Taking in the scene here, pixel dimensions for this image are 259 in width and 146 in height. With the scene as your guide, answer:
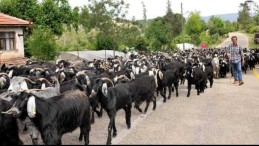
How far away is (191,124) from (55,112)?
4.28m

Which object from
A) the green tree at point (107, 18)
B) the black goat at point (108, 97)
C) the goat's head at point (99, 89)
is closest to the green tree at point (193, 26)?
the green tree at point (107, 18)

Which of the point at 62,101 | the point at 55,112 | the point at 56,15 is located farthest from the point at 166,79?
the point at 56,15

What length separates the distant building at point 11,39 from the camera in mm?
28297

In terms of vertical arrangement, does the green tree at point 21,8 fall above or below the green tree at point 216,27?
below

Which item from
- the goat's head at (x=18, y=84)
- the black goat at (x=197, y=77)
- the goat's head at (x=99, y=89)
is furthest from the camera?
the black goat at (x=197, y=77)

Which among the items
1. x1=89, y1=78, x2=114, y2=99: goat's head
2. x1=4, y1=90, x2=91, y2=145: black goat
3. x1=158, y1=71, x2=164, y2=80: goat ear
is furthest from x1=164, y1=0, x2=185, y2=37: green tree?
x1=4, y1=90, x2=91, y2=145: black goat

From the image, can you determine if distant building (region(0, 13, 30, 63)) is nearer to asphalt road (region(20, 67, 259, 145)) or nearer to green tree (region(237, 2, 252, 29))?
asphalt road (region(20, 67, 259, 145))

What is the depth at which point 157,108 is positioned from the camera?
549 inches

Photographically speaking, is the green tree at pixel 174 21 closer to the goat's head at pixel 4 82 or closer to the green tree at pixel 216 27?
the green tree at pixel 216 27

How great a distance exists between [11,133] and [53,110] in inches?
52.5

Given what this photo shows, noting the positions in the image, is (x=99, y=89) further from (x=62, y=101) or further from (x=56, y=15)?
(x=56, y=15)

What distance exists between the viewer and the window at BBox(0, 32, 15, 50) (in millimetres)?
28500

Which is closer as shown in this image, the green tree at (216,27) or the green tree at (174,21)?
the green tree at (174,21)

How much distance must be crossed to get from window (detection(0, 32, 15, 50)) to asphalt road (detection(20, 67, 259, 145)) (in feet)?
52.9
